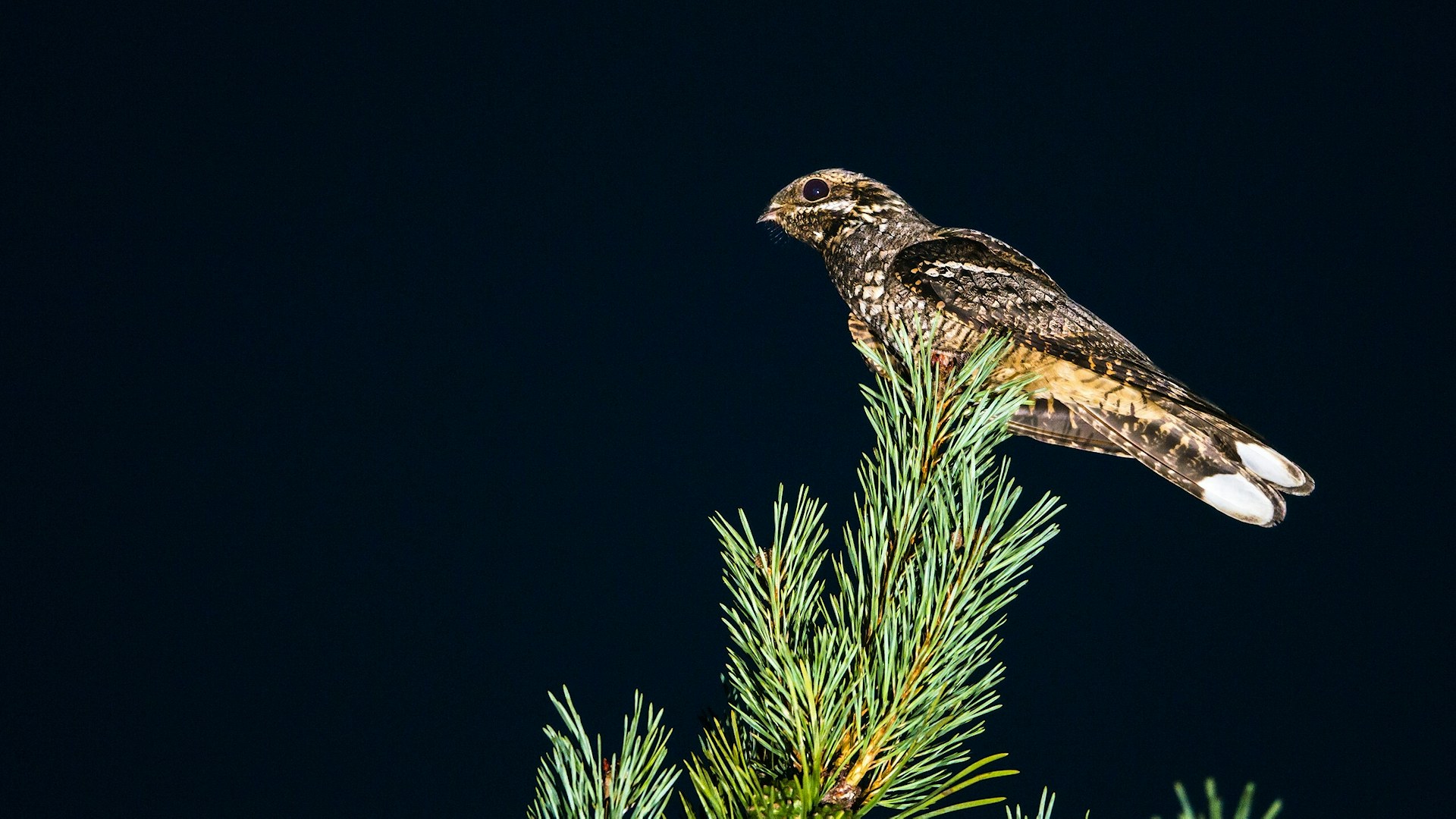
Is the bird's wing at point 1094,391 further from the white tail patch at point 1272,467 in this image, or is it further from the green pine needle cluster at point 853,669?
the green pine needle cluster at point 853,669

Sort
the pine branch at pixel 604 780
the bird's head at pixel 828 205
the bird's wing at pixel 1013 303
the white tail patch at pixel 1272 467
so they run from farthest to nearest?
the bird's head at pixel 828 205
the bird's wing at pixel 1013 303
the white tail patch at pixel 1272 467
the pine branch at pixel 604 780

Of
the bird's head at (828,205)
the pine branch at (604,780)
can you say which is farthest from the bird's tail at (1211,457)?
the pine branch at (604,780)

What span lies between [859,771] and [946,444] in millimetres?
374

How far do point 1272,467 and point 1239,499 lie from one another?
9cm

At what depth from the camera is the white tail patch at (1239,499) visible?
1.67 meters

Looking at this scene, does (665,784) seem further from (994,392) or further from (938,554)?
(994,392)

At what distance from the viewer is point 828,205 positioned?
246cm

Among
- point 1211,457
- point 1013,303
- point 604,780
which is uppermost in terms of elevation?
point 1013,303

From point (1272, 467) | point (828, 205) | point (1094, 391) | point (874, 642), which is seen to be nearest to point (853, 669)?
point (874, 642)

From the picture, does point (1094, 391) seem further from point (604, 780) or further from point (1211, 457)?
point (604, 780)

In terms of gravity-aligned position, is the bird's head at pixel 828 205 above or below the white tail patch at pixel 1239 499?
above

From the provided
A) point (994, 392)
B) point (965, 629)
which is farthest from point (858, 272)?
point (965, 629)

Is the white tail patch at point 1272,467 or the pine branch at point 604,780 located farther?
the white tail patch at point 1272,467

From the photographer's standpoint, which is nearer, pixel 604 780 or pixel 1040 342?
pixel 604 780
